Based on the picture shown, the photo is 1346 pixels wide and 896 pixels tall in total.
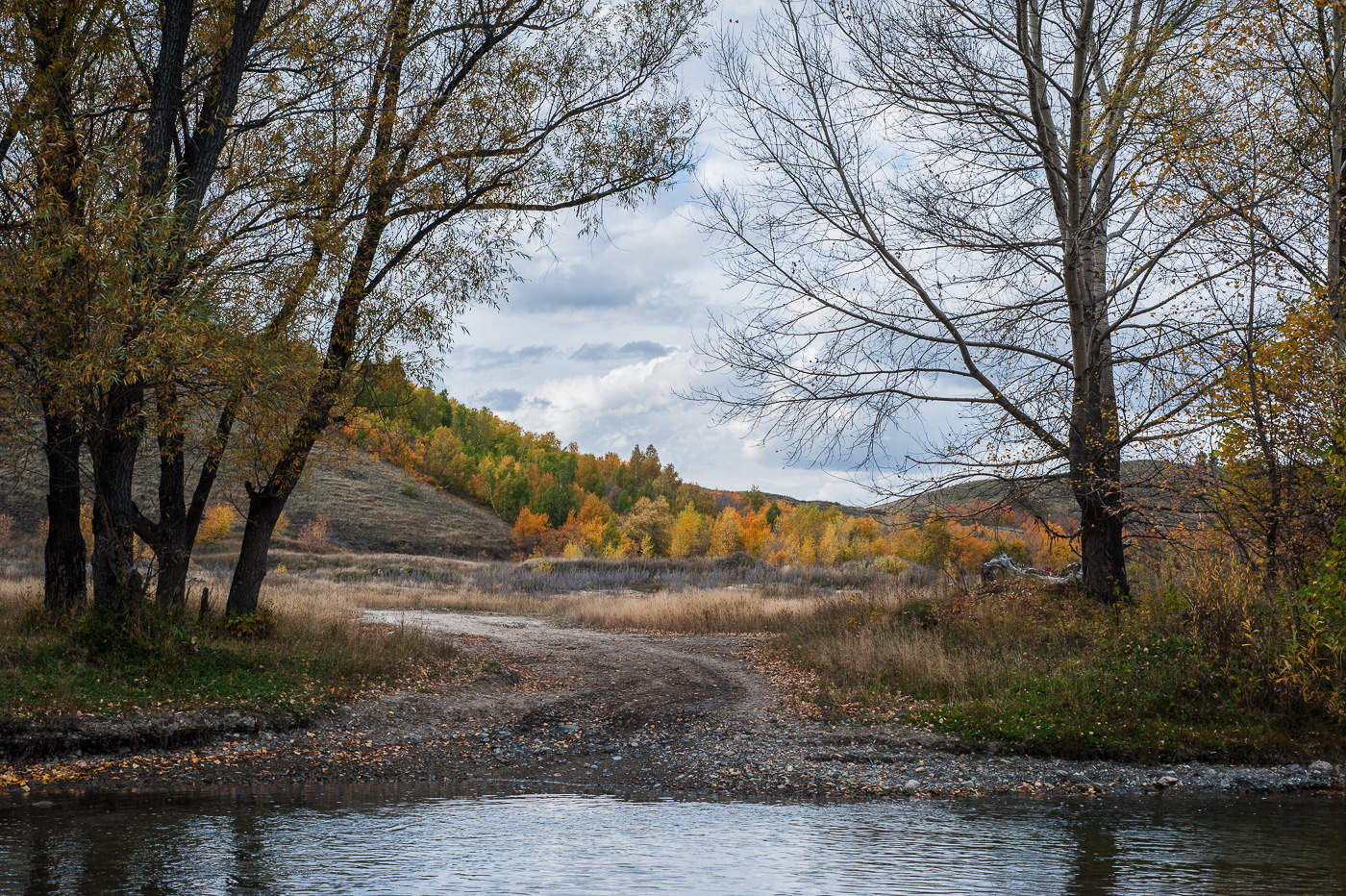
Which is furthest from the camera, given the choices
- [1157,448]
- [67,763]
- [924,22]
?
[924,22]

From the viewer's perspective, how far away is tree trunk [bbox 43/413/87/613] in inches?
561

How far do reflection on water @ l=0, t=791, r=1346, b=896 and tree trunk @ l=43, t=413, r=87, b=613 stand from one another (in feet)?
24.0

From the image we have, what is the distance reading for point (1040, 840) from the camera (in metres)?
8.13

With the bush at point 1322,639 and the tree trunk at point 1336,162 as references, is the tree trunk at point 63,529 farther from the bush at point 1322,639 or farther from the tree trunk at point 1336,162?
the tree trunk at point 1336,162

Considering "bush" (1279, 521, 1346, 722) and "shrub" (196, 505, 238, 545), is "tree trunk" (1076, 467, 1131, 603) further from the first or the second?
"shrub" (196, 505, 238, 545)

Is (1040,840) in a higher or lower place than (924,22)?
A: lower

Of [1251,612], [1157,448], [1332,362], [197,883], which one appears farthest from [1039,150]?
[197,883]

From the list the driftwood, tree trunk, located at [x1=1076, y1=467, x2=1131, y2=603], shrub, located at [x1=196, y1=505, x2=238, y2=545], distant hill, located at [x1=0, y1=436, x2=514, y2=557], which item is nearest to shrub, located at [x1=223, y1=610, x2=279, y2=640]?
the driftwood

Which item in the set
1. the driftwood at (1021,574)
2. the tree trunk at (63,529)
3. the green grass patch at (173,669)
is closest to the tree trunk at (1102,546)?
the driftwood at (1021,574)

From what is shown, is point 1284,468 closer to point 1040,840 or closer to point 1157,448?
point 1157,448

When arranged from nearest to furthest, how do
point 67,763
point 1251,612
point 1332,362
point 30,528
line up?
point 67,763
point 1332,362
point 1251,612
point 30,528

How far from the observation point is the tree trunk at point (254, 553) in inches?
628

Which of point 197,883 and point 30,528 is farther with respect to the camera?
point 30,528

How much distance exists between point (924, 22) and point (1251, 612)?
11.0m
